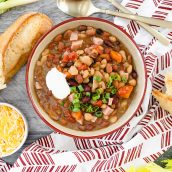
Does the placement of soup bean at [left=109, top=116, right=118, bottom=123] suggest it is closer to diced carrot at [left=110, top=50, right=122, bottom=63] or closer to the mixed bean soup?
the mixed bean soup

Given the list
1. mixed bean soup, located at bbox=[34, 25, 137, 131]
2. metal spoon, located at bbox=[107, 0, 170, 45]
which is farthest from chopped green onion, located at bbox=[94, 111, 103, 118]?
metal spoon, located at bbox=[107, 0, 170, 45]

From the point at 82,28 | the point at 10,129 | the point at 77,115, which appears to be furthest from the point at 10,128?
the point at 82,28

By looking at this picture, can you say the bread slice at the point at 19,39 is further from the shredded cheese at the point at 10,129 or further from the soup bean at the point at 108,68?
the soup bean at the point at 108,68

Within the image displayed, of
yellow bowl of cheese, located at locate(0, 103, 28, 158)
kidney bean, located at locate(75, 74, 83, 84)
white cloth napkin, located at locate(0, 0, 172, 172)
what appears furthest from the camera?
yellow bowl of cheese, located at locate(0, 103, 28, 158)

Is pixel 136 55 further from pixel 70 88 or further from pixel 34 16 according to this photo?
pixel 34 16

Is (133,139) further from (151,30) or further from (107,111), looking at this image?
(151,30)
